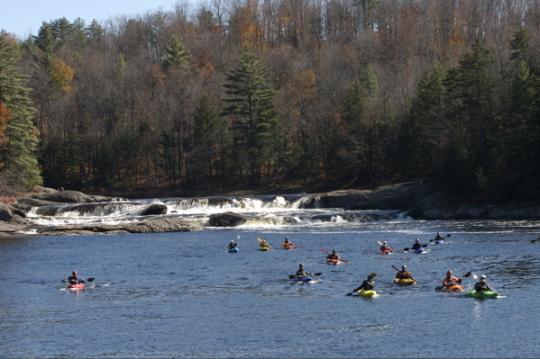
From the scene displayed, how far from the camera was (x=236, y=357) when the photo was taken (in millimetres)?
31375

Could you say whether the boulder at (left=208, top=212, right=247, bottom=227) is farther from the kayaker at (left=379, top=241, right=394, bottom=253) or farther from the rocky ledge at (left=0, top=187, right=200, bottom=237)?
the kayaker at (left=379, top=241, right=394, bottom=253)

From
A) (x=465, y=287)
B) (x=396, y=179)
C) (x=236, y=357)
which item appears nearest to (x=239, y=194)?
(x=396, y=179)

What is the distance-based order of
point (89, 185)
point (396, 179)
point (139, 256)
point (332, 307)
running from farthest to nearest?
point (89, 185) → point (396, 179) → point (139, 256) → point (332, 307)

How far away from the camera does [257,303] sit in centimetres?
4125

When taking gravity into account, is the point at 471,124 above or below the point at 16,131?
below

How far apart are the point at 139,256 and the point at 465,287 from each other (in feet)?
74.6

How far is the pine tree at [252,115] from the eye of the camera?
109 m

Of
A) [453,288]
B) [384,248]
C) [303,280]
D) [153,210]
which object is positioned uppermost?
[153,210]

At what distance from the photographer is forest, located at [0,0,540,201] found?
85.8m

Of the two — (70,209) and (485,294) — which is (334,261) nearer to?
(485,294)

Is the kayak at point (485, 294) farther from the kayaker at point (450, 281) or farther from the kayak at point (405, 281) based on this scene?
the kayak at point (405, 281)

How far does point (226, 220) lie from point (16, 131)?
91.8 ft

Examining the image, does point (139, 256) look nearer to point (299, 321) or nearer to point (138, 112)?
point (299, 321)

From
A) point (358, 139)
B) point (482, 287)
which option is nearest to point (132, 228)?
point (482, 287)
